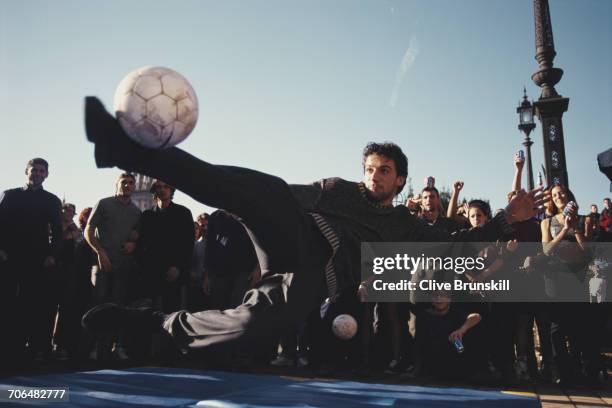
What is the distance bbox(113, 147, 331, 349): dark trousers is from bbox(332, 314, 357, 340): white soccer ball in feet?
8.43

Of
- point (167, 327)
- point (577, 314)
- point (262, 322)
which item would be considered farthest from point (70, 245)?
point (577, 314)

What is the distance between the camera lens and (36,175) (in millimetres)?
6137

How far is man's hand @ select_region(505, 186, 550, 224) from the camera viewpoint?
3521 mm

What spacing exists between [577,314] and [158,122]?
521 centimetres

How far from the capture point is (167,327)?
3441mm

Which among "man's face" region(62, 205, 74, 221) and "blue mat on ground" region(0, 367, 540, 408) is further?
"man's face" region(62, 205, 74, 221)

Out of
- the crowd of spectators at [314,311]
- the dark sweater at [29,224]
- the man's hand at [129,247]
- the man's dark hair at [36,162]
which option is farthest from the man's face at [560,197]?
the man's dark hair at [36,162]

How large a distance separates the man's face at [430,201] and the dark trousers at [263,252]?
340 centimetres

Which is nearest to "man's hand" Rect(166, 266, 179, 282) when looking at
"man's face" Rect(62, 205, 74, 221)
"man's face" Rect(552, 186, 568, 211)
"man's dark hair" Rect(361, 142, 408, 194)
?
"man's face" Rect(62, 205, 74, 221)

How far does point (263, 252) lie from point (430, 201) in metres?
3.85

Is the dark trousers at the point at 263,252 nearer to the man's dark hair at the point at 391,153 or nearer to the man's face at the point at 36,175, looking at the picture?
the man's dark hair at the point at 391,153

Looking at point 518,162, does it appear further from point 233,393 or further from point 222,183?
point 233,393

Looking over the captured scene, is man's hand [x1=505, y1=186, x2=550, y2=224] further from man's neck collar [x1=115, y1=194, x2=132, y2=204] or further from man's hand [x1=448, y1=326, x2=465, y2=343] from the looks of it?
man's neck collar [x1=115, y1=194, x2=132, y2=204]

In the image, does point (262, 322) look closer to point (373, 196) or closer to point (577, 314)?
point (373, 196)
